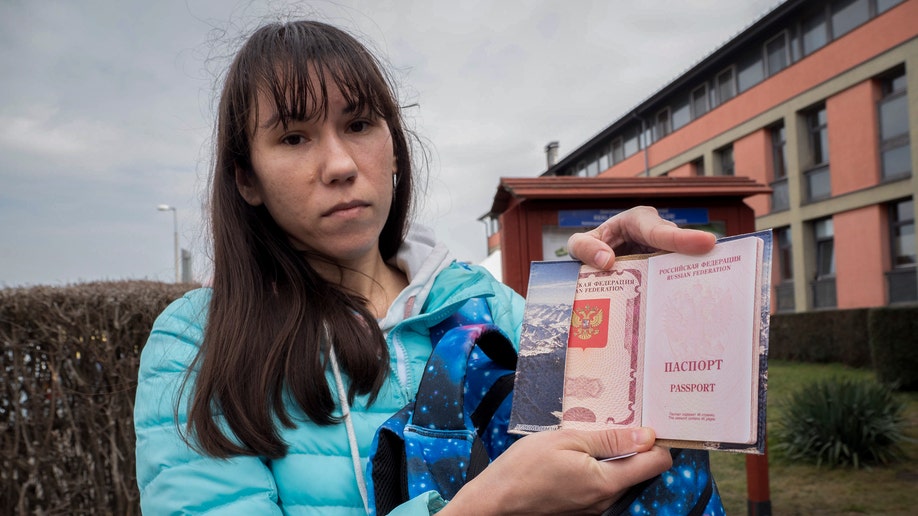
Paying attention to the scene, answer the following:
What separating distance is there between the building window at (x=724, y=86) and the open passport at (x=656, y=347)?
23.0m

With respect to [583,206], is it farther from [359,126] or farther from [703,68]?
[703,68]

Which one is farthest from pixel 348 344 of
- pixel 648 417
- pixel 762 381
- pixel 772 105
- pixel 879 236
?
pixel 772 105

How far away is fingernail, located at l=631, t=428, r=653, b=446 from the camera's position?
3.25ft

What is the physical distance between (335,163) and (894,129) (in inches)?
700

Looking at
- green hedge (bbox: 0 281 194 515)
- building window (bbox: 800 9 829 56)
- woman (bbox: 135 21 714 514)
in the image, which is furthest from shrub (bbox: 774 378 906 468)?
building window (bbox: 800 9 829 56)

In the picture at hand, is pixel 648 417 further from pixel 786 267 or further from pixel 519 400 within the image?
pixel 786 267

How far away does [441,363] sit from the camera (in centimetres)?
118

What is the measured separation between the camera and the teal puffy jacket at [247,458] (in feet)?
3.79

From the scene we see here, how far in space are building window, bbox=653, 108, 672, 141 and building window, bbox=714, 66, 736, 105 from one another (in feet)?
9.55

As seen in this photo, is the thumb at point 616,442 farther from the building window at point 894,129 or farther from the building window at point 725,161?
the building window at point 725,161

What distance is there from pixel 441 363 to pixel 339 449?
278mm

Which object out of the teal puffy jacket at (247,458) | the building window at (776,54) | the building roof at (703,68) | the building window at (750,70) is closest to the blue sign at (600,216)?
the teal puffy jacket at (247,458)

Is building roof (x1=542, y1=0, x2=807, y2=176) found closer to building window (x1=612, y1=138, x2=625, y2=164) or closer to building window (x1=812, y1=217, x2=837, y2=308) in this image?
building window (x1=612, y1=138, x2=625, y2=164)

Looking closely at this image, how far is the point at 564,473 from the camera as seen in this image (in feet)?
3.15
